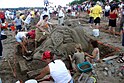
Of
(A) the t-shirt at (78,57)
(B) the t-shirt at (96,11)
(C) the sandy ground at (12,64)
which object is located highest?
(B) the t-shirt at (96,11)

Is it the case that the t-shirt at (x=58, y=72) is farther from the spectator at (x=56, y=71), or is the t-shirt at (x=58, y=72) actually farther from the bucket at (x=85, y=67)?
the bucket at (x=85, y=67)

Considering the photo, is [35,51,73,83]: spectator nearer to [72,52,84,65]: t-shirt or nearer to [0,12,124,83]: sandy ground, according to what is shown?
[0,12,124,83]: sandy ground

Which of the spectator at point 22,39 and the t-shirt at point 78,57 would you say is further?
the spectator at point 22,39

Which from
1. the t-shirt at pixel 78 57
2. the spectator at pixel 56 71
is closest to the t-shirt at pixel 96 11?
the t-shirt at pixel 78 57

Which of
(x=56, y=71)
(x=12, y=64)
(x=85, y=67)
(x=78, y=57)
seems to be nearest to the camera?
(x=56, y=71)

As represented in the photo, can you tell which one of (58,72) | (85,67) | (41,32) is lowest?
(85,67)

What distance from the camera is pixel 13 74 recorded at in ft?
31.6

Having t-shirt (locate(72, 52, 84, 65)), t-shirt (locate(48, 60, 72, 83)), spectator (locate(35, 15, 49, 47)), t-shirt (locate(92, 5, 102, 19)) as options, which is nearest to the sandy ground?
t-shirt (locate(72, 52, 84, 65))

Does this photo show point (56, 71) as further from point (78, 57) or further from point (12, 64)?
point (12, 64)

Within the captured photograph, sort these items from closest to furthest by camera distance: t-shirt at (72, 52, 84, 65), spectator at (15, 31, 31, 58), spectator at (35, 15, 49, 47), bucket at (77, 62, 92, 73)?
bucket at (77, 62, 92, 73) → t-shirt at (72, 52, 84, 65) → spectator at (15, 31, 31, 58) → spectator at (35, 15, 49, 47)

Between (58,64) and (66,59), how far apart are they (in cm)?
484

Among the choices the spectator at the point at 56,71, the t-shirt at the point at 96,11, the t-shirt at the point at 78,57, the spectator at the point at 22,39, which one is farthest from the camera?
the t-shirt at the point at 96,11

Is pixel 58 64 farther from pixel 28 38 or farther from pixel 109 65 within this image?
pixel 28 38

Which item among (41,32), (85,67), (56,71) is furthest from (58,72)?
(41,32)
